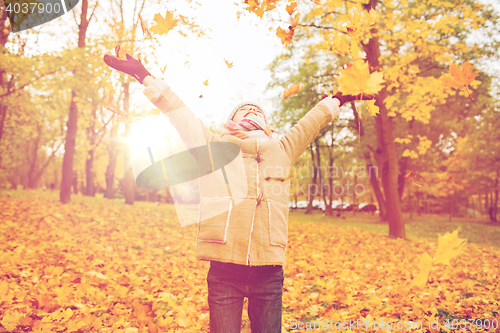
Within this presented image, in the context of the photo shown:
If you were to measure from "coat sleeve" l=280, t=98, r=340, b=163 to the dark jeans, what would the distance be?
739mm

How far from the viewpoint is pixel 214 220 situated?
1660 millimetres

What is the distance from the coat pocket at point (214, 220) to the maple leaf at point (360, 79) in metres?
1.10

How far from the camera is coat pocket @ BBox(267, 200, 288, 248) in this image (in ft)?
5.58

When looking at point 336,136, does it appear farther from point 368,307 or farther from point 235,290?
point 235,290

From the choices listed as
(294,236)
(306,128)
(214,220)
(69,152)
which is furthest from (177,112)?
(69,152)

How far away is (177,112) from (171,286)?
3.32 meters

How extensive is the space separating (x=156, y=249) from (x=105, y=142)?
100 ft

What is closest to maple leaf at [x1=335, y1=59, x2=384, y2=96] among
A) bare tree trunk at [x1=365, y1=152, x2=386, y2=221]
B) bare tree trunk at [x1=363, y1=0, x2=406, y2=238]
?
bare tree trunk at [x1=363, y1=0, x2=406, y2=238]

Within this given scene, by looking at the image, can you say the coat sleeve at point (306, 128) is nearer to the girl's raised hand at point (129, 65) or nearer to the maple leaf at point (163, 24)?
the girl's raised hand at point (129, 65)

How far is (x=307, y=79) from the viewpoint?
1481cm

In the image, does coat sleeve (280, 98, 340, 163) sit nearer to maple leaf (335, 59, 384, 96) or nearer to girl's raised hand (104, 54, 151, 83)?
maple leaf (335, 59, 384, 96)

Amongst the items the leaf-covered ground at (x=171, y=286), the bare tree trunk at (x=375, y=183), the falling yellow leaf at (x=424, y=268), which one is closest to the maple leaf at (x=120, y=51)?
the falling yellow leaf at (x=424, y=268)

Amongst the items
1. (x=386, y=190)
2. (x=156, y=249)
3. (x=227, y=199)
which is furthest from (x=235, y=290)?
(x=386, y=190)

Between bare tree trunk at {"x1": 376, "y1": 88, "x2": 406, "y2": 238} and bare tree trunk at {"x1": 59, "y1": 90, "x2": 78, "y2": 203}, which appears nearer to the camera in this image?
bare tree trunk at {"x1": 376, "y1": 88, "x2": 406, "y2": 238}
